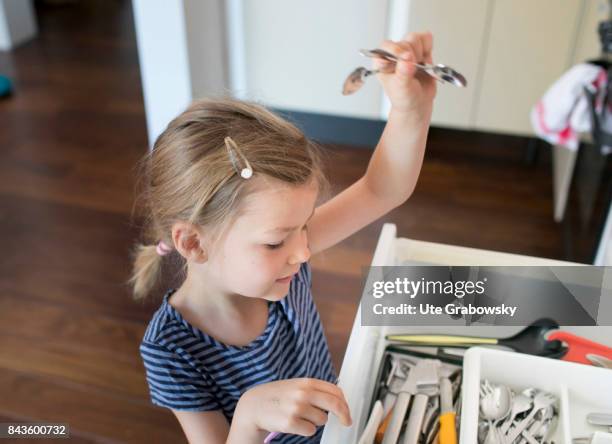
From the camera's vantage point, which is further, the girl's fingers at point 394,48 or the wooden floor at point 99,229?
the wooden floor at point 99,229

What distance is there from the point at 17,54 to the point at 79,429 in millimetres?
2465

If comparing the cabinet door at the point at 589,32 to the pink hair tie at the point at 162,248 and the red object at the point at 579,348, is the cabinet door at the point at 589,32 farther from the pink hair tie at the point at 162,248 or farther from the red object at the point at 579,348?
the pink hair tie at the point at 162,248

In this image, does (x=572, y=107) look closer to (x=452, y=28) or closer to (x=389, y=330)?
(x=452, y=28)

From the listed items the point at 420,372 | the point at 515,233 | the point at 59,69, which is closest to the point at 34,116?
the point at 59,69

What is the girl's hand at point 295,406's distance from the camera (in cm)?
56

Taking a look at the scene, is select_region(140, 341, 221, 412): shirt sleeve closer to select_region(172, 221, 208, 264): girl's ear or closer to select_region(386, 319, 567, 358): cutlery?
select_region(172, 221, 208, 264): girl's ear

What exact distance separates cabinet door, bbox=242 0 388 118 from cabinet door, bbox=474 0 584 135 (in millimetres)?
381

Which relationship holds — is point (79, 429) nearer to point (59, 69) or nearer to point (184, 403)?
point (184, 403)

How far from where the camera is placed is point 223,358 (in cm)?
80

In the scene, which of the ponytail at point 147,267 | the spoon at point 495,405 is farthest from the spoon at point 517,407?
the ponytail at point 147,267

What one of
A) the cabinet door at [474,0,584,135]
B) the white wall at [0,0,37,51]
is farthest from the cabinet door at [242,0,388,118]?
the white wall at [0,0,37,51]

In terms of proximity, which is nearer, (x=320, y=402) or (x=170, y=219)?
(x=320, y=402)

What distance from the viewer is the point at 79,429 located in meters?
1.48

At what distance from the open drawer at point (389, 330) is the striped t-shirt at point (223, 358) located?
0.42ft
